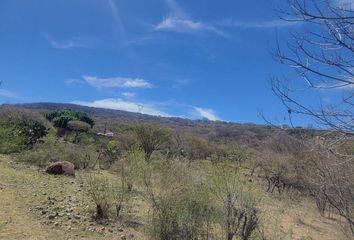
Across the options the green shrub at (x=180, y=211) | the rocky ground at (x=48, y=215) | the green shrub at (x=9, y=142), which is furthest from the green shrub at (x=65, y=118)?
the green shrub at (x=180, y=211)

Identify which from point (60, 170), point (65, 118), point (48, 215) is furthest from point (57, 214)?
point (65, 118)

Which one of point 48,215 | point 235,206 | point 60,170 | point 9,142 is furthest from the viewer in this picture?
point 9,142

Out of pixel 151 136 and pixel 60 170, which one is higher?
pixel 151 136

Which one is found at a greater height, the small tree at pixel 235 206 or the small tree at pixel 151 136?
the small tree at pixel 151 136

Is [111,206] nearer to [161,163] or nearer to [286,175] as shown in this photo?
[161,163]

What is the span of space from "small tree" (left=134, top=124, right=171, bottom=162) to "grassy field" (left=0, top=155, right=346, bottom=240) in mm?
18913

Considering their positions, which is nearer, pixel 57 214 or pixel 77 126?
pixel 57 214

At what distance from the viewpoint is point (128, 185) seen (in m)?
14.0

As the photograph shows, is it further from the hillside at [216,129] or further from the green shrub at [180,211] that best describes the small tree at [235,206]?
the hillside at [216,129]

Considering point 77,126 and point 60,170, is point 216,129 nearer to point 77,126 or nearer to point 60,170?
point 77,126

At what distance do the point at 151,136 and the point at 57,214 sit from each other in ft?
87.9

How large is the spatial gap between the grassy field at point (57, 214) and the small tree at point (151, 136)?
18.9 meters

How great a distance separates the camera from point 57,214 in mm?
11359

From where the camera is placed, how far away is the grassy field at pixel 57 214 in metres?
10.1
